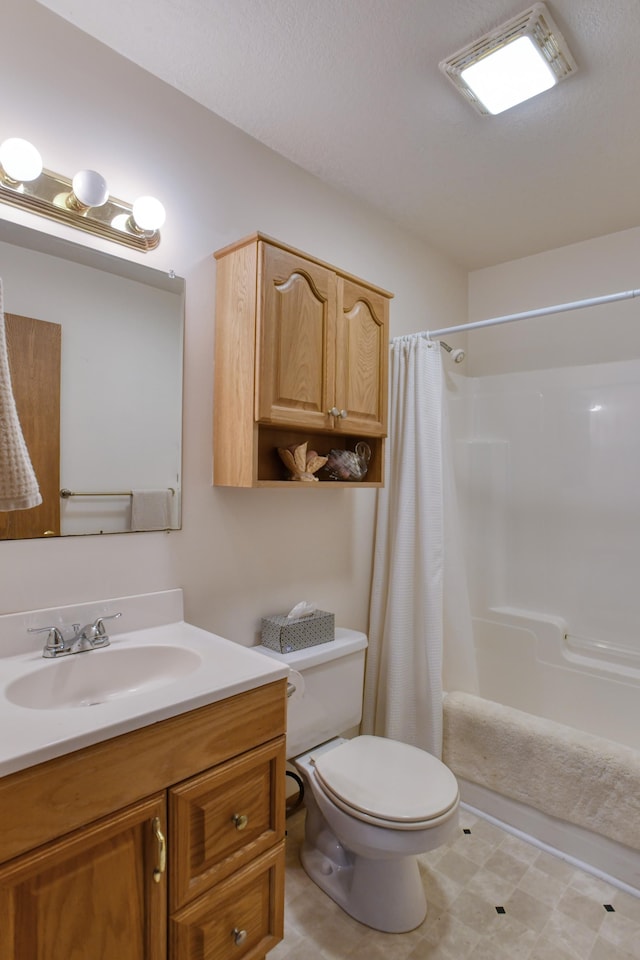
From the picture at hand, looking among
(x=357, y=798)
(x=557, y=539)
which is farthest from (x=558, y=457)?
(x=357, y=798)

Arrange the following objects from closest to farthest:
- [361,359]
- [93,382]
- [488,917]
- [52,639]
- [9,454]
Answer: [9,454] < [52,639] < [93,382] < [488,917] < [361,359]

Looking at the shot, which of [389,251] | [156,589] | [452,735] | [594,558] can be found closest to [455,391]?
[389,251]

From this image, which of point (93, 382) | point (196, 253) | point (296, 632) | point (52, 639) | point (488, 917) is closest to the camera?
point (52, 639)

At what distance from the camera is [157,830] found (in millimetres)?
1018

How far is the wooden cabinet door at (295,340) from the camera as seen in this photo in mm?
1564

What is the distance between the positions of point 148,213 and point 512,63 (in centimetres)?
110

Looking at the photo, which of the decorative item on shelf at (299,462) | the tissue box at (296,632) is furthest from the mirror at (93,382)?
the tissue box at (296,632)

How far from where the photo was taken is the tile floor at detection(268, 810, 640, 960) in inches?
56.7

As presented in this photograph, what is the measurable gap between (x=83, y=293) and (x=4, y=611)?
845 millimetres

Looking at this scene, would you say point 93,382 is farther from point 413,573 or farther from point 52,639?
point 413,573

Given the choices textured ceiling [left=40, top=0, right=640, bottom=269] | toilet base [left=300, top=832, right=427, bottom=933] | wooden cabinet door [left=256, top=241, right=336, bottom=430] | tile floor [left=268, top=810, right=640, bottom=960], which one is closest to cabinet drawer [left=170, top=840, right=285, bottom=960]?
tile floor [left=268, top=810, right=640, bottom=960]

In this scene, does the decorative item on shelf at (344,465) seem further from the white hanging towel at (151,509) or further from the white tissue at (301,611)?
the white hanging towel at (151,509)

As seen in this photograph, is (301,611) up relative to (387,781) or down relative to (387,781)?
up

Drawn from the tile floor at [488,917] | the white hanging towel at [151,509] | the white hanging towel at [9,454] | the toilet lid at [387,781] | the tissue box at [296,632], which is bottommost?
the tile floor at [488,917]
